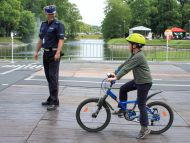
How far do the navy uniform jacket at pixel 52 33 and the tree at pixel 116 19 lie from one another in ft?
315

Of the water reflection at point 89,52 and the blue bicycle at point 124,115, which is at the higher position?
the water reflection at point 89,52

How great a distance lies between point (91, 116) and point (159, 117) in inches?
42.6

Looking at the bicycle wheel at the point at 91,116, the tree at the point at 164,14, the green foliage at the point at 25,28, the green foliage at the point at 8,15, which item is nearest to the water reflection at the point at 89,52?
the bicycle wheel at the point at 91,116

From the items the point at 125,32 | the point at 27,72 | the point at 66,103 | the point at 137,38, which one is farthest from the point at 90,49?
the point at 125,32

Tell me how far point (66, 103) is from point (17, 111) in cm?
143

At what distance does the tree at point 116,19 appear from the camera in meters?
106

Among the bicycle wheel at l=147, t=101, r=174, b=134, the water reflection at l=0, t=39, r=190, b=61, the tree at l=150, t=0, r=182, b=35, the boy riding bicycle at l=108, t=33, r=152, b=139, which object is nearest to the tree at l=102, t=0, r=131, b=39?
the tree at l=150, t=0, r=182, b=35

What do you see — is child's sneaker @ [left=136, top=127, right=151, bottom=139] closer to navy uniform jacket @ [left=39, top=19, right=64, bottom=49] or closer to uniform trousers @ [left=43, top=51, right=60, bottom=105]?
uniform trousers @ [left=43, top=51, right=60, bottom=105]

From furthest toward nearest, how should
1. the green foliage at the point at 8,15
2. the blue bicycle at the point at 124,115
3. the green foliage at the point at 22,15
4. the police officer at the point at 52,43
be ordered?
1. the green foliage at the point at 22,15
2. the green foliage at the point at 8,15
3. the police officer at the point at 52,43
4. the blue bicycle at the point at 124,115

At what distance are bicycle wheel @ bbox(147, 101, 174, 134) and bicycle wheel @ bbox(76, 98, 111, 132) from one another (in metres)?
0.69

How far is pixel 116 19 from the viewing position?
360 ft

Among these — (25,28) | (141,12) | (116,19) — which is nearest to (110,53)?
(141,12)

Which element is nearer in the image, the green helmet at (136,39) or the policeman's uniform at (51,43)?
the green helmet at (136,39)

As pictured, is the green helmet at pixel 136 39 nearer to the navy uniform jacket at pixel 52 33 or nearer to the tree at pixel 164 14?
the navy uniform jacket at pixel 52 33
